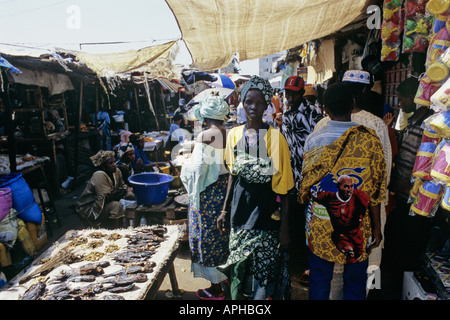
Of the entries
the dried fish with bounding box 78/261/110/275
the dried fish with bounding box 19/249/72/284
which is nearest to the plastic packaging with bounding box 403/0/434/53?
the dried fish with bounding box 78/261/110/275

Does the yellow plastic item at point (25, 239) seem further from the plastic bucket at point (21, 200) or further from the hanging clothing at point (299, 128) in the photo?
the hanging clothing at point (299, 128)

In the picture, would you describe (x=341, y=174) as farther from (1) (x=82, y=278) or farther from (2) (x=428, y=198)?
(1) (x=82, y=278)

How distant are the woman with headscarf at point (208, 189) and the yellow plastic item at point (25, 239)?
8.73 feet

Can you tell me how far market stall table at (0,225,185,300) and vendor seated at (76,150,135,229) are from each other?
118 cm

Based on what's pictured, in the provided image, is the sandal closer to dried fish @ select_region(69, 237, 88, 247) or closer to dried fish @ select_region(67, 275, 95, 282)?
dried fish @ select_region(67, 275, 95, 282)

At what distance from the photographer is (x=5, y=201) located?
156 inches

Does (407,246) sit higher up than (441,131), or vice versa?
(441,131)

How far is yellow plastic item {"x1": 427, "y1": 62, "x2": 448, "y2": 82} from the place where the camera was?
68.2 inches

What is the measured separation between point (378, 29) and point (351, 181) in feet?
8.08

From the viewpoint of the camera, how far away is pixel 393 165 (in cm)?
284

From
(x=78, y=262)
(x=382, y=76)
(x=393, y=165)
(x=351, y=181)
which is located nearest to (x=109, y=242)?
(x=78, y=262)

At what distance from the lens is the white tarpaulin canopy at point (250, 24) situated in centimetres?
264

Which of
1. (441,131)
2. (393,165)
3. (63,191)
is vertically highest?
(441,131)
